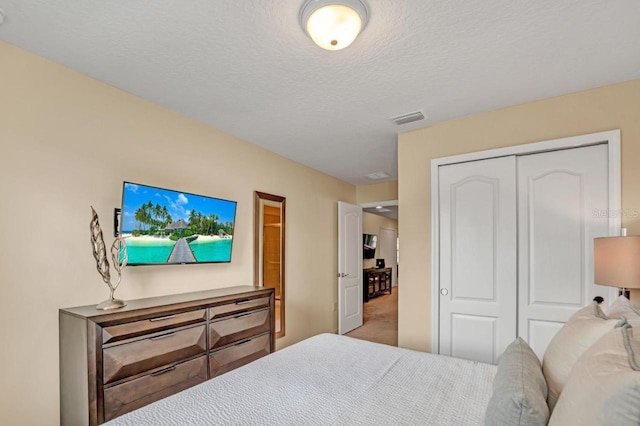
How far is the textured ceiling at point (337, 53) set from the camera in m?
1.60

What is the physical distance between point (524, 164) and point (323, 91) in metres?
1.79

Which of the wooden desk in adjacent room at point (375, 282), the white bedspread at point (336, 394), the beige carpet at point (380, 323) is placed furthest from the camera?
the wooden desk in adjacent room at point (375, 282)

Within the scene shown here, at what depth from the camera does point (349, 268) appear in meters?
5.21

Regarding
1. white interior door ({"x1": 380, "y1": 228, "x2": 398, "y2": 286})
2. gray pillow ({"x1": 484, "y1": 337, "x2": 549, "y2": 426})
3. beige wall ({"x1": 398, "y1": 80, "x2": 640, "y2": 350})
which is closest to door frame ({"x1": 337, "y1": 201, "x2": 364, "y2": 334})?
beige wall ({"x1": 398, "y1": 80, "x2": 640, "y2": 350})

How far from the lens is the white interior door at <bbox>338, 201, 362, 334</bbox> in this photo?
5012 mm

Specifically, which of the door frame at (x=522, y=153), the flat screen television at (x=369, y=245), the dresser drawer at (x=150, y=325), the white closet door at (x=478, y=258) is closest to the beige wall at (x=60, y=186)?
the dresser drawer at (x=150, y=325)

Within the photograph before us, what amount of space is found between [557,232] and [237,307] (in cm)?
271

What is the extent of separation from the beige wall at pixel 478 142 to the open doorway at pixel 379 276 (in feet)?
5.64

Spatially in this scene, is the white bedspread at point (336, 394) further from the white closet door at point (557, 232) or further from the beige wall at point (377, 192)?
the beige wall at point (377, 192)

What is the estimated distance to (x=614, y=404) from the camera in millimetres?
657

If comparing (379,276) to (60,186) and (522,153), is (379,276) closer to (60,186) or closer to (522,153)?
(522,153)

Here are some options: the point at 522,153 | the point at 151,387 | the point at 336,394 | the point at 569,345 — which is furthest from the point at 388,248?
the point at 569,345

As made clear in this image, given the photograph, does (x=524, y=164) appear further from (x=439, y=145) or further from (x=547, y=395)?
(x=547, y=395)

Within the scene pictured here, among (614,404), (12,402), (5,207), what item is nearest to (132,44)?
(5,207)
